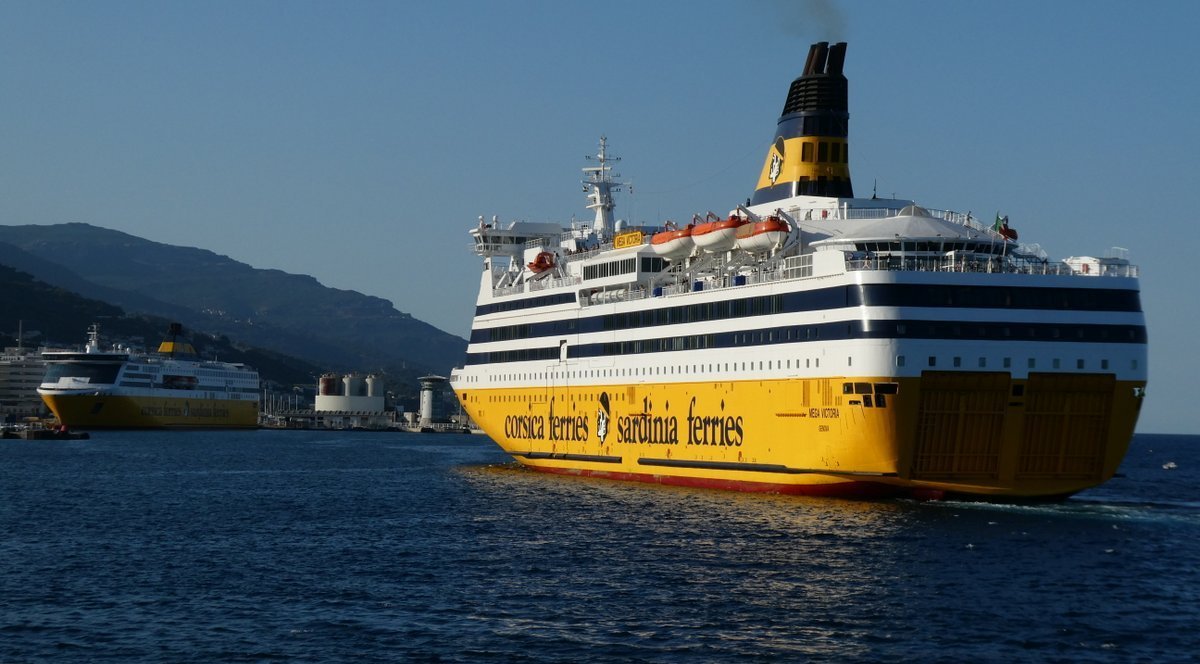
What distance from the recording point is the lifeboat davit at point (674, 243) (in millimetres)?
58906

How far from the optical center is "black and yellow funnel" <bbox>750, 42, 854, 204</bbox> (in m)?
58.7

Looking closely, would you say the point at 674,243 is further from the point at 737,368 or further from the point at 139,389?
the point at 139,389

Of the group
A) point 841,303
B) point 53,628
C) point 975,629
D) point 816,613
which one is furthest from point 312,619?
point 841,303

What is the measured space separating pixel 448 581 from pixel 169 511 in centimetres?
2107

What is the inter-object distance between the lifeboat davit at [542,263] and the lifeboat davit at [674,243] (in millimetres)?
10702

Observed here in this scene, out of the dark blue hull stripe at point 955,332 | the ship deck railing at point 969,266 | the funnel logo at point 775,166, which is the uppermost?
the funnel logo at point 775,166

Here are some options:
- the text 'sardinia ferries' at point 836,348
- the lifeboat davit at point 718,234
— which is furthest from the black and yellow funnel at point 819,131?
the lifeboat davit at point 718,234

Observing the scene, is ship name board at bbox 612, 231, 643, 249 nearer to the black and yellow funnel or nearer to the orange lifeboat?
the orange lifeboat

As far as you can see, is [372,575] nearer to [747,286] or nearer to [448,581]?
[448,581]

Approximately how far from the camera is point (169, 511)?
2078 inches

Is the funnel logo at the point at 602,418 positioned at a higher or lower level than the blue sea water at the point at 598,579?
higher

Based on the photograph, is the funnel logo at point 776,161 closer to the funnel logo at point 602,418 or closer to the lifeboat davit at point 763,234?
the lifeboat davit at point 763,234

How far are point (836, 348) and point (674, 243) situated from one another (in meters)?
13.8

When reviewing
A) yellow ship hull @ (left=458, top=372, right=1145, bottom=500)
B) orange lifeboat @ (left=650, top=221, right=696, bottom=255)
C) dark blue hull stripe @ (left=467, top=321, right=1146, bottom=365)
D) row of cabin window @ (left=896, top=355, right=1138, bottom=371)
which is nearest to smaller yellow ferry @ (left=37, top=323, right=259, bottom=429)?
orange lifeboat @ (left=650, top=221, right=696, bottom=255)
